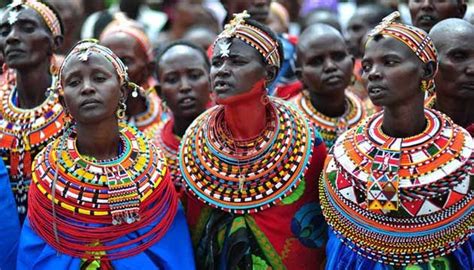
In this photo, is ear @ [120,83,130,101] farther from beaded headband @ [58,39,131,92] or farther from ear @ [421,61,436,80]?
ear @ [421,61,436,80]

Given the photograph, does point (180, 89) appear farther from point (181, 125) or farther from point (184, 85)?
point (181, 125)

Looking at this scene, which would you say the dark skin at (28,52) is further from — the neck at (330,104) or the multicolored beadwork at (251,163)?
the neck at (330,104)

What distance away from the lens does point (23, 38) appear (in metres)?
5.48

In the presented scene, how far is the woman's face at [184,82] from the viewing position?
5816mm

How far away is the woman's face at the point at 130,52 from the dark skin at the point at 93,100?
6.47 feet

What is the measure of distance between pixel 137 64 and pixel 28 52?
1.42 m

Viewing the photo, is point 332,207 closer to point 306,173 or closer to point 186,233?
point 306,173

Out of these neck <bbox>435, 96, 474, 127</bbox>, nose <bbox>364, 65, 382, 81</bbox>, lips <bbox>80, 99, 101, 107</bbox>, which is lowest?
neck <bbox>435, 96, 474, 127</bbox>

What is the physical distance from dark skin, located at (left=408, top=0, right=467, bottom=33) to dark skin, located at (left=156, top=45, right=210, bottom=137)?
65.5 inches

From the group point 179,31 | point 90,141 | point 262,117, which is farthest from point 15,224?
point 179,31

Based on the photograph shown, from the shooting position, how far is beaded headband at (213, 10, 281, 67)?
190 inches

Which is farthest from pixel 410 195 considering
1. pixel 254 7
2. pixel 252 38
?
pixel 254 7

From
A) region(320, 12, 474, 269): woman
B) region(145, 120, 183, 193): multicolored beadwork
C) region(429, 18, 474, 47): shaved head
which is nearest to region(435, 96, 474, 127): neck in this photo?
region(429, 18, 474, 47): shaved head

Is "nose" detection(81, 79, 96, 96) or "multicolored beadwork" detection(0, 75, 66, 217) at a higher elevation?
"nose" detection(81, 79, 96, 96)
